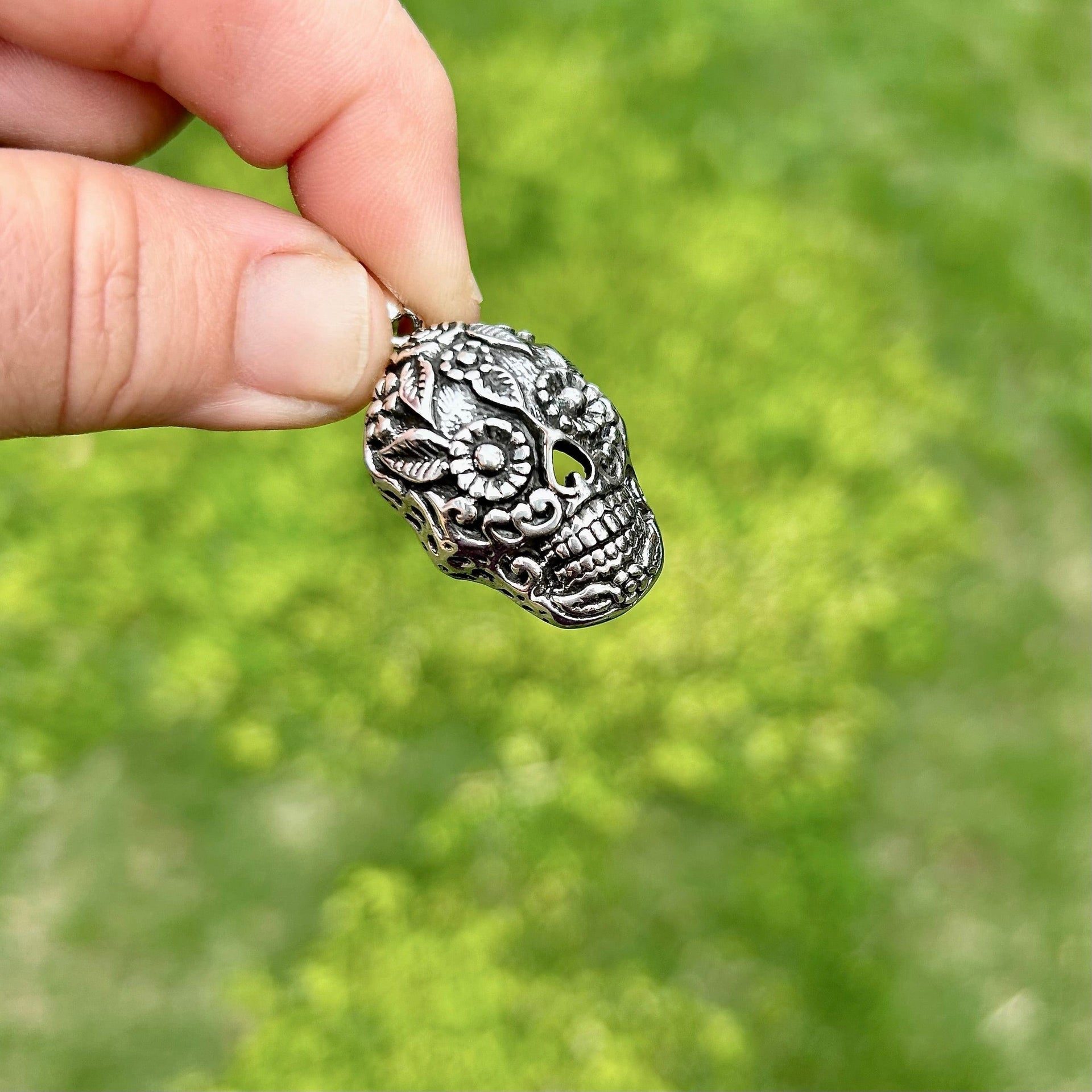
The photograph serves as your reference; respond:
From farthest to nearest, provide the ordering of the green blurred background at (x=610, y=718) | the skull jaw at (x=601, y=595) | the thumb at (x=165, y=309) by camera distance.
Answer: the green blurred background at (x=610, y=718)
the skull jaw at (x=601, y=595)
the thumb at (x=165, y=309)

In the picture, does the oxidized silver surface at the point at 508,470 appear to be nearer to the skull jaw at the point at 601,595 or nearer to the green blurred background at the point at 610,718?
the skull jaw at the point at 601,595

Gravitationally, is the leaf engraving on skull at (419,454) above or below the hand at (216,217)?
below

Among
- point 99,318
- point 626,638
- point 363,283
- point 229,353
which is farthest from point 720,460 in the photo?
point 99,318

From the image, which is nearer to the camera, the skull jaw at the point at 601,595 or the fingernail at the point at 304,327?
the fingernail at the point at 304,327

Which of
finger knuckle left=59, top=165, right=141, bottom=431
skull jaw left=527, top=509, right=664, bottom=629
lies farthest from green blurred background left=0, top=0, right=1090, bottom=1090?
finger knuckle left=59, top=165, right=141, bottom=431

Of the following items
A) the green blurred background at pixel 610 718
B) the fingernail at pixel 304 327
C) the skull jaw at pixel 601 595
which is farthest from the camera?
the green blurred background at pixel 610 718

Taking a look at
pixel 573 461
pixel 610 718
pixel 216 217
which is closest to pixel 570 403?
pixel 573 461

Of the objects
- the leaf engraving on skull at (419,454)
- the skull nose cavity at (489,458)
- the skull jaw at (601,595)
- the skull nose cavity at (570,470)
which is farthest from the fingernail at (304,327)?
the skull jaw at (601,595)

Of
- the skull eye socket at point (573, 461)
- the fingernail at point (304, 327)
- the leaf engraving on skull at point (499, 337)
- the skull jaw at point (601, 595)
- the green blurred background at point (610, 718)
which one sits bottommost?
the green blurred background at point (610, 718)

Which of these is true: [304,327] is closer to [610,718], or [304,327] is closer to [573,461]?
[573,461]
